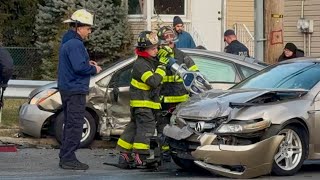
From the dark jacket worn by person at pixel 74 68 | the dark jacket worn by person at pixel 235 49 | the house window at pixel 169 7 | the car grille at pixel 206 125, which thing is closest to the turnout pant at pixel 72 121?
the dark jacket worn by person at pixel 74 68

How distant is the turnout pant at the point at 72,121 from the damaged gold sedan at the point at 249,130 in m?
1.14

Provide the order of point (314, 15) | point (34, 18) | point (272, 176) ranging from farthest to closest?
point (34, 18)
point (314, 15)
point (272, 176)

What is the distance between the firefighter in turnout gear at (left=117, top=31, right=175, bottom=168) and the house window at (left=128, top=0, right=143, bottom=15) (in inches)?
497

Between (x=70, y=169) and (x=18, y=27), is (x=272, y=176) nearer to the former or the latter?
(x=70, y=169)

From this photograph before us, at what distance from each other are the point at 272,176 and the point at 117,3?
13.9 m

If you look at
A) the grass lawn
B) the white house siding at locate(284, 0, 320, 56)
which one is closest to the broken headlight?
the grass lawn

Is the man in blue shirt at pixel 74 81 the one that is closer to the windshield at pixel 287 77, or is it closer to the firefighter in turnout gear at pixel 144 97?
the firefighter in turnout gear at pixel 144 97

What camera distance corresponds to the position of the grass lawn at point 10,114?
1358cm

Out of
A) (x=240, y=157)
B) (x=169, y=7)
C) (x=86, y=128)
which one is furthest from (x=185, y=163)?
(x=169, y=7)

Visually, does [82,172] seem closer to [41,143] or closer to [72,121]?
[72,121]

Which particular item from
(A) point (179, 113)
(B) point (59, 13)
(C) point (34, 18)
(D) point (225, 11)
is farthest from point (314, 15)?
(A) point (179, 113)

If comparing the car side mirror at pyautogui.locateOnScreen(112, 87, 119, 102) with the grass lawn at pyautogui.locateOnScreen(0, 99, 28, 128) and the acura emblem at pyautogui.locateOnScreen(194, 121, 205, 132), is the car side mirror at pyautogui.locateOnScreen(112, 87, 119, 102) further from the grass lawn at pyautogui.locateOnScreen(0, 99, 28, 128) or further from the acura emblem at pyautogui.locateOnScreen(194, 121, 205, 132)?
the acura emblem at pyautogui.locateOnScreen(194, 121, 205, 132)

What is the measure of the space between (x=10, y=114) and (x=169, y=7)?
353 inches

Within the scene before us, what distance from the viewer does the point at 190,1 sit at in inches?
891
